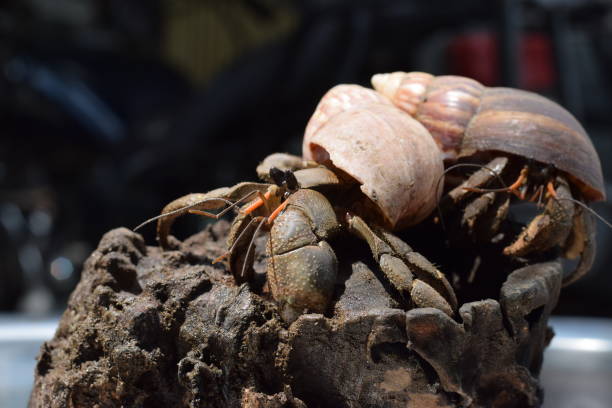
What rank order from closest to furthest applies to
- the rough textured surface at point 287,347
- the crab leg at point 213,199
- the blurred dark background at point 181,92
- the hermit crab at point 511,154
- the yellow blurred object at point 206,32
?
the rough textured surface at point 287,347 < the crab leg at point 213,199 < the hermit crab at point 511,154 < the blurred dark background at point 181,92 < the yellow blurred object at point 206,32

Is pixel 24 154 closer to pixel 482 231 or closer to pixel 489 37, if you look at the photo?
pixel 489 37

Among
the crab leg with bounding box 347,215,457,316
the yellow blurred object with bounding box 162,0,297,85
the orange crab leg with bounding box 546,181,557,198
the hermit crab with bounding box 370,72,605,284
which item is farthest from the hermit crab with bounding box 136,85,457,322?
the yellow blurred object with bounding box 162,0,297,85

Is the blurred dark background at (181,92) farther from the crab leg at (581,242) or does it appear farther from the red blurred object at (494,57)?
the crab leg at (581,242)

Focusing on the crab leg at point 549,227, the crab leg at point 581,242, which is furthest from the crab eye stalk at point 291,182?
the crab leg at point 581,242

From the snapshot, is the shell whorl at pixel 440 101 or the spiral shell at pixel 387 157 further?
the shell whorl at pixel 440 101

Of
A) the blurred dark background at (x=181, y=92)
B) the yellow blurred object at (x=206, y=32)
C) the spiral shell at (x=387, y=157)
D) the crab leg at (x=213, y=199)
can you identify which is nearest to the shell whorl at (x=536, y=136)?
the spiral shell at (x=387, y=157)

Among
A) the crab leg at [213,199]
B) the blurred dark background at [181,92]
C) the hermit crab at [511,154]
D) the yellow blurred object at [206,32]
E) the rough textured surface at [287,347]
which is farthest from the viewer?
the yellow blurred object at [206,32]

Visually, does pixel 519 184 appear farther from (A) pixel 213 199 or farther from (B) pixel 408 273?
(A) pixel 213 199

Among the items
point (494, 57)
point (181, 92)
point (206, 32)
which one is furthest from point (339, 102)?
point (206, 32)

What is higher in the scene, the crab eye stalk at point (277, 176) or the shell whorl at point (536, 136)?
the shell whorl at point (536, 136)

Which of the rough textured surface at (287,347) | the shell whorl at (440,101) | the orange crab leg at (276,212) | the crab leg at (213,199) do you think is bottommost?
the rough textured surface at (287,347)
